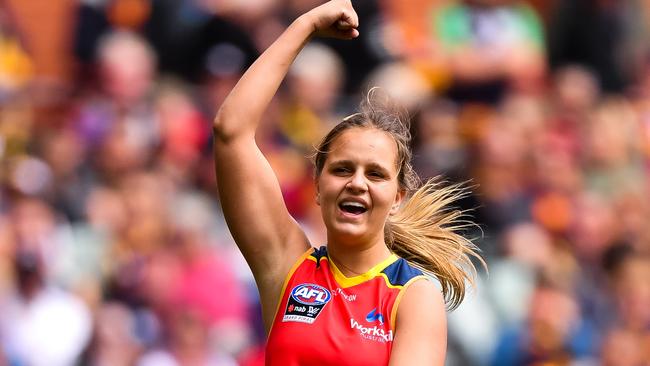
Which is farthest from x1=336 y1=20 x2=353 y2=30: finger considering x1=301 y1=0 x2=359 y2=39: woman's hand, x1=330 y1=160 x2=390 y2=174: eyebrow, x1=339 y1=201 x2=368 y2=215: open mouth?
x1=339 y1=201 x2=368 y2=215: open mouth

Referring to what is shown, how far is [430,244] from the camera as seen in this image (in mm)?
4820

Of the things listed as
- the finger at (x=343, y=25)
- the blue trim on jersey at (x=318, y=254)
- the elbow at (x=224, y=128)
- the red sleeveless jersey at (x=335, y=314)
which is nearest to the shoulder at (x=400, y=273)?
the red sleeveless jersey at (x=335, y=314)

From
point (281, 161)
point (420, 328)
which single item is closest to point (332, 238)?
point (420, 328)

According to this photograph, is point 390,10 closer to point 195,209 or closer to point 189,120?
point 189,120

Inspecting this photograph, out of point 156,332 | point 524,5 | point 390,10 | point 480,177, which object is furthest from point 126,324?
point 524,5

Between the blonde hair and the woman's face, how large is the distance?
5 centimetres

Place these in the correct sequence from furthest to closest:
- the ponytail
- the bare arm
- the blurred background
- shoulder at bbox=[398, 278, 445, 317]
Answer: the blurred background, the ponytail, shoulder at bbox=[398, 278, 445, 317], the bare arm

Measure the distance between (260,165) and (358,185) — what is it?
325 mm

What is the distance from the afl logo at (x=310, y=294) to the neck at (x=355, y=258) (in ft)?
0.38

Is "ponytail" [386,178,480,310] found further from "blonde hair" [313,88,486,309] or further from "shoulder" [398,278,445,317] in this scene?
"shoulder" [398,278,445,317]

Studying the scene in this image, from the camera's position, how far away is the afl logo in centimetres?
434

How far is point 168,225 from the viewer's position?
28.8ft

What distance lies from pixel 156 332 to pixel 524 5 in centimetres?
580

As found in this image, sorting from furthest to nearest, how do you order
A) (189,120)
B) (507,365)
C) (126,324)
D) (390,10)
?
(390,10) < (189,120) < (507,365) < (126,324)
